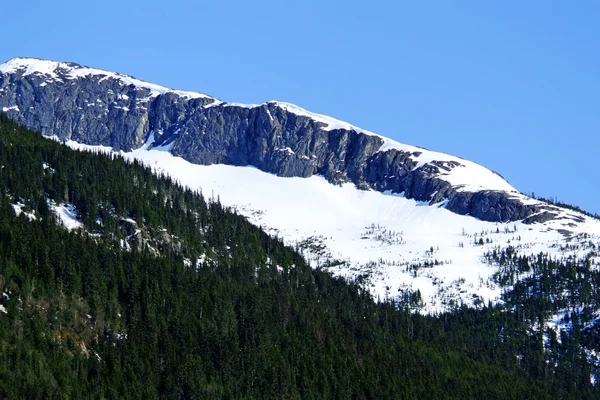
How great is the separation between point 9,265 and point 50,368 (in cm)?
3159

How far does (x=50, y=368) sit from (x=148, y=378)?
1947cm

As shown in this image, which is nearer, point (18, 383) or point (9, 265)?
point (18, 383)

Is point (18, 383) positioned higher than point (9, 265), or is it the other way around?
point (9, 265)

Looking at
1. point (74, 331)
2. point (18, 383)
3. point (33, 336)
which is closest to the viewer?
point (18, 383)

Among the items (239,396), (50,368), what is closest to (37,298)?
(50,368)

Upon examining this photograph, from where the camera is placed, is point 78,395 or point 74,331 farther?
point 74,331

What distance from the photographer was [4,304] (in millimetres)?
182625

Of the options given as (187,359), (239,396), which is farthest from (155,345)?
(239,396)

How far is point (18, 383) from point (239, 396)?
157 ft

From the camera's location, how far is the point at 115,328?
197625mm

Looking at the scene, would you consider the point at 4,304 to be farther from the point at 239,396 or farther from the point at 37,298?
the point at 239,396

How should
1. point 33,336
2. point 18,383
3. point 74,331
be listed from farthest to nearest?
point 74,331 < point 33,336 < point 18,383

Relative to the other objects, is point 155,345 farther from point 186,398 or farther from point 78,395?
point 78,395

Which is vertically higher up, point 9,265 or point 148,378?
point 9,265
